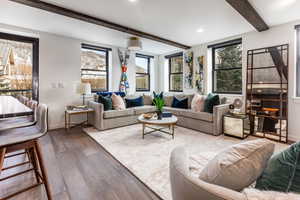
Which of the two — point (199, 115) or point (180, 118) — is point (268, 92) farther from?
point (180, 118)

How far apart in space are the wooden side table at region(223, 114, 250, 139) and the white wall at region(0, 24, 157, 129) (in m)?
3.92

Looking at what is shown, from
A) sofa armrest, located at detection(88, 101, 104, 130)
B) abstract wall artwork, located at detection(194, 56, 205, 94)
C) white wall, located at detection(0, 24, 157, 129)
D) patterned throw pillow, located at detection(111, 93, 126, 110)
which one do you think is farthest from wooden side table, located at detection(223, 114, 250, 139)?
white wall, located at detection(0, 24, 157, 129)

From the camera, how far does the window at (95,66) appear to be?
4405mm

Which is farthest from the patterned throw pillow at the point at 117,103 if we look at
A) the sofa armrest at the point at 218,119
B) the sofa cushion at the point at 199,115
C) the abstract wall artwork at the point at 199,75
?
the abstract wall artwork at the point at 199,75

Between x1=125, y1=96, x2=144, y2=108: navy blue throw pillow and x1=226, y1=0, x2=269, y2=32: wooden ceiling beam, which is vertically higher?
x1=226, y1=0, x2=269, y2=32: wooden ceiling beam

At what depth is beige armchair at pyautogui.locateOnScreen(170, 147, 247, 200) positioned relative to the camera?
0.59 meters

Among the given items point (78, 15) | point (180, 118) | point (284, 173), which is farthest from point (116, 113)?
point (284, 173)

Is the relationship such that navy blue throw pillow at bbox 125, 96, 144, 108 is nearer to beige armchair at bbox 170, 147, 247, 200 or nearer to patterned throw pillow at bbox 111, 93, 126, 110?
patterned throw pillow at bbox 111, 93, 126, 110

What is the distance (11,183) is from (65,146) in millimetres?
1038

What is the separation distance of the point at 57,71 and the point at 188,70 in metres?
3.99

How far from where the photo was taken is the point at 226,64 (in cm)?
419

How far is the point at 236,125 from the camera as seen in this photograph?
308 cm

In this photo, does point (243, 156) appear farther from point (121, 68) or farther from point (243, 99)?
point (121, 68)

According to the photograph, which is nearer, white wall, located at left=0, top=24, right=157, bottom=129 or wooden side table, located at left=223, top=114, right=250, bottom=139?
wooden side table, located at left=223, top=114, right=250, bottom=139
